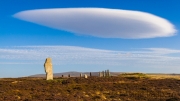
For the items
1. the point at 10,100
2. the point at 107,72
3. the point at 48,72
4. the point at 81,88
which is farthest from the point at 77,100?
the point at 107,72

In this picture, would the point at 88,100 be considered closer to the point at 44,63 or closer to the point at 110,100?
the point at 110,100

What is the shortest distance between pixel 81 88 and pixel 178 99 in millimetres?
14238

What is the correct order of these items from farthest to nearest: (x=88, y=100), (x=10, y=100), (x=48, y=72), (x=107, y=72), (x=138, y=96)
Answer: (x=107, y=72) < (x=48, y=72) < (x=138, y=96) < (x=88, y=100) < (x=10, y=100)

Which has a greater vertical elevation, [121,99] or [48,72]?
[48,72]

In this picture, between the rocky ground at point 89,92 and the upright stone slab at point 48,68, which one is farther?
the upright stone slab at point 48,68

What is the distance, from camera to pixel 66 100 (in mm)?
24312

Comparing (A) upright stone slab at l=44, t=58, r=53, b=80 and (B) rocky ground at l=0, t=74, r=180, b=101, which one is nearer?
(B) rocky ground at l=0, t=74, r=180, b=101

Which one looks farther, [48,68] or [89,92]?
[48,68]

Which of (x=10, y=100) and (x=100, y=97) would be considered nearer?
(x=10, y=100)

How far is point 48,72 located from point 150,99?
98.9 ft

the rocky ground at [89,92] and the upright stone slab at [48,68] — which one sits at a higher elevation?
the upright stone slab at [48,68]

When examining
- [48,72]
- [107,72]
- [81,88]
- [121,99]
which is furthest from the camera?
[107,72]

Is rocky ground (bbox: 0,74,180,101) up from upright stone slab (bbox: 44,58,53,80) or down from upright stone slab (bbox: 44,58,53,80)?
down

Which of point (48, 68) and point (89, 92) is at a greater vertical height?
point (48, 68)
